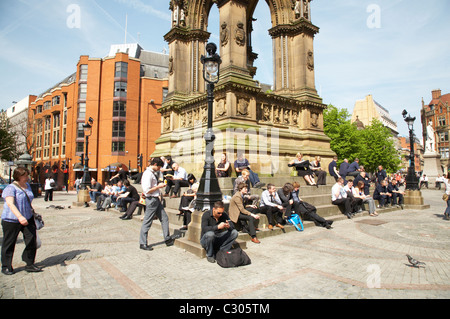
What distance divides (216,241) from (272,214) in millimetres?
2990

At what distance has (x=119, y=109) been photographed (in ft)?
158

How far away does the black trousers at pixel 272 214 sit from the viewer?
26.8ft

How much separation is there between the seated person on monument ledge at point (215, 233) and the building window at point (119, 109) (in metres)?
46.8

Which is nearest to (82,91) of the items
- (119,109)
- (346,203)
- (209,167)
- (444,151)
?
(119,109)

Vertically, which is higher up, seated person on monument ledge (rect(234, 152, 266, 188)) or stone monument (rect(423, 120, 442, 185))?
stone monument (rect(423, 120, 442, 185))

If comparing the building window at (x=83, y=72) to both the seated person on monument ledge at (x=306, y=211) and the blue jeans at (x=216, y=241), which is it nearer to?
the seated person on monument ledge at (x=306, y=211)

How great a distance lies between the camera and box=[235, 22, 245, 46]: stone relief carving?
12.0 m

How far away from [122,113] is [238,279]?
48.6m

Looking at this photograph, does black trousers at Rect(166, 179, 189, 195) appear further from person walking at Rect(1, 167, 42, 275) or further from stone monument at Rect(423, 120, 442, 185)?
stone monument at Rect(423, 120, 442, 185)

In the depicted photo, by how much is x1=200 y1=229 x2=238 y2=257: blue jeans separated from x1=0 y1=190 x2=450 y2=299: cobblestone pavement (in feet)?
0.95

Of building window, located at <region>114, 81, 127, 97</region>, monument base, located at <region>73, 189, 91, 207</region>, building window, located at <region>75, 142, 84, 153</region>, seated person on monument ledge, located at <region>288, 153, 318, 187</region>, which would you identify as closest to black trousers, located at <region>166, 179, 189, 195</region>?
seated person on monument ledge, located at <region>288, 153, 318, 187</region>

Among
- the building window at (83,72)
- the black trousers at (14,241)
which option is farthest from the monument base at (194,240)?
the building window at (83,72)

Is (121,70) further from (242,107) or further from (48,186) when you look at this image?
(242,107)

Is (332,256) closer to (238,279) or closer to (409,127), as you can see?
(238,279)
